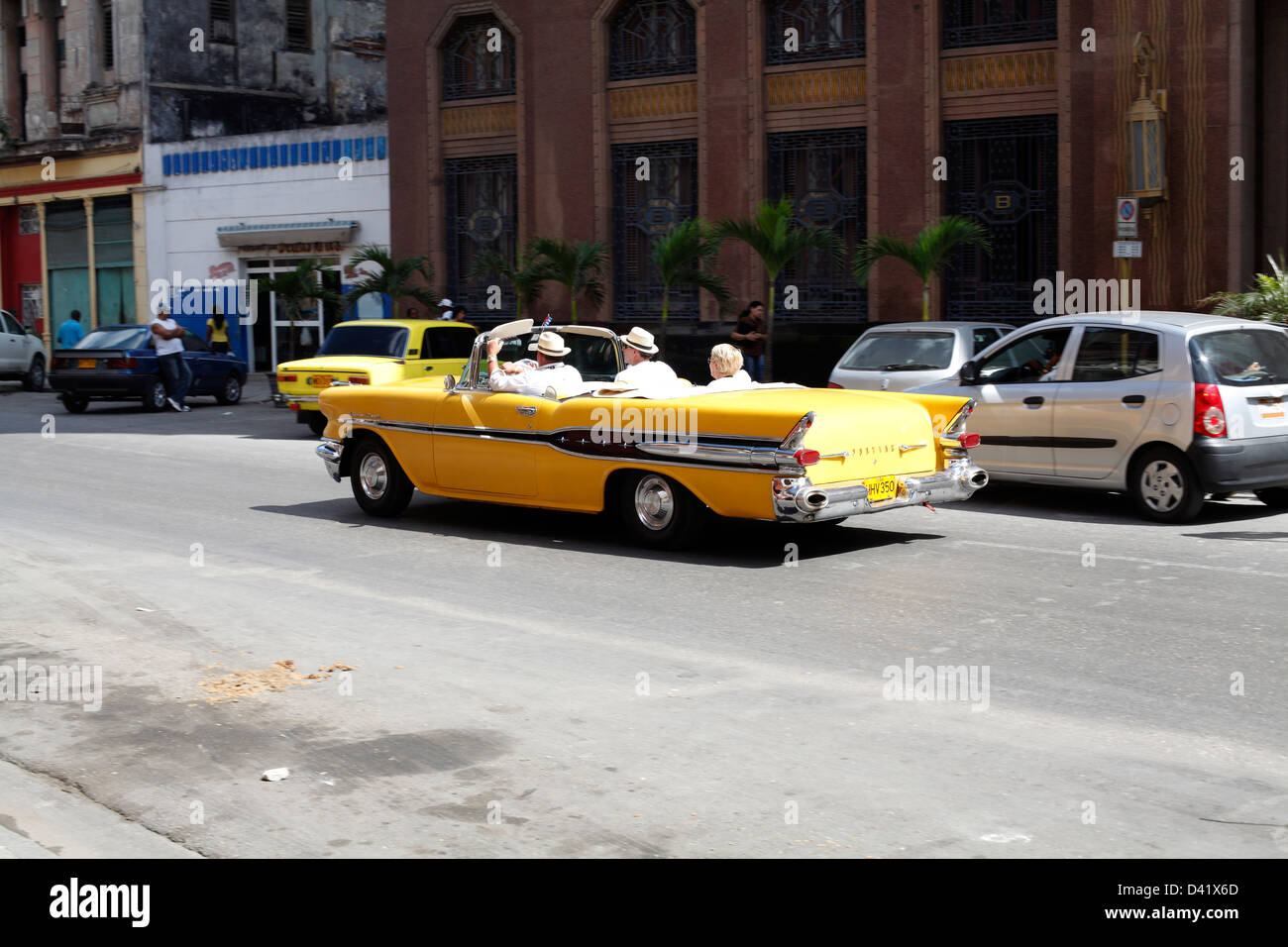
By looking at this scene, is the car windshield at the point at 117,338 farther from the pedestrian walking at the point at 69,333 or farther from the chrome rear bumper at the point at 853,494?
the chrome rear bumper at the point at 853,494

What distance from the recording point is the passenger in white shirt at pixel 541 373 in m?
11.2

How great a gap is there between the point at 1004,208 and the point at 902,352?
848 centimetres

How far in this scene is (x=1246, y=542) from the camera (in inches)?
430

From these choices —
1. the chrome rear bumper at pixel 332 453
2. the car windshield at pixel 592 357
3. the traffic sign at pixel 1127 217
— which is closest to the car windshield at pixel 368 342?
the car windshield at pixel 592 357

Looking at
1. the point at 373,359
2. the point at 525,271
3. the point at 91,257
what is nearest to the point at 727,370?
the point at 373,359

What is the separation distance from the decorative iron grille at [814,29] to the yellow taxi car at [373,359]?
7.97 m

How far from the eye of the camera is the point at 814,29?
2531 centimetres

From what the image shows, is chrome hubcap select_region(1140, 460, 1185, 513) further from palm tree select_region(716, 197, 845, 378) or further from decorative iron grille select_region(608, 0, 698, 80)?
decorative iron grille select_region(608, 0, 698, 80)

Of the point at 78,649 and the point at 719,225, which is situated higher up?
the point at 719,225

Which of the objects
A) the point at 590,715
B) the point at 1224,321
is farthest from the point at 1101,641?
the point at 1224,321

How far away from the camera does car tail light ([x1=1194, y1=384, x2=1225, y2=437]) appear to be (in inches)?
460

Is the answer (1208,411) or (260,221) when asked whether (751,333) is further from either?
(260,221)

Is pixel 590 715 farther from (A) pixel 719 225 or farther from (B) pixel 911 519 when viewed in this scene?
(A) pixel 719 225
